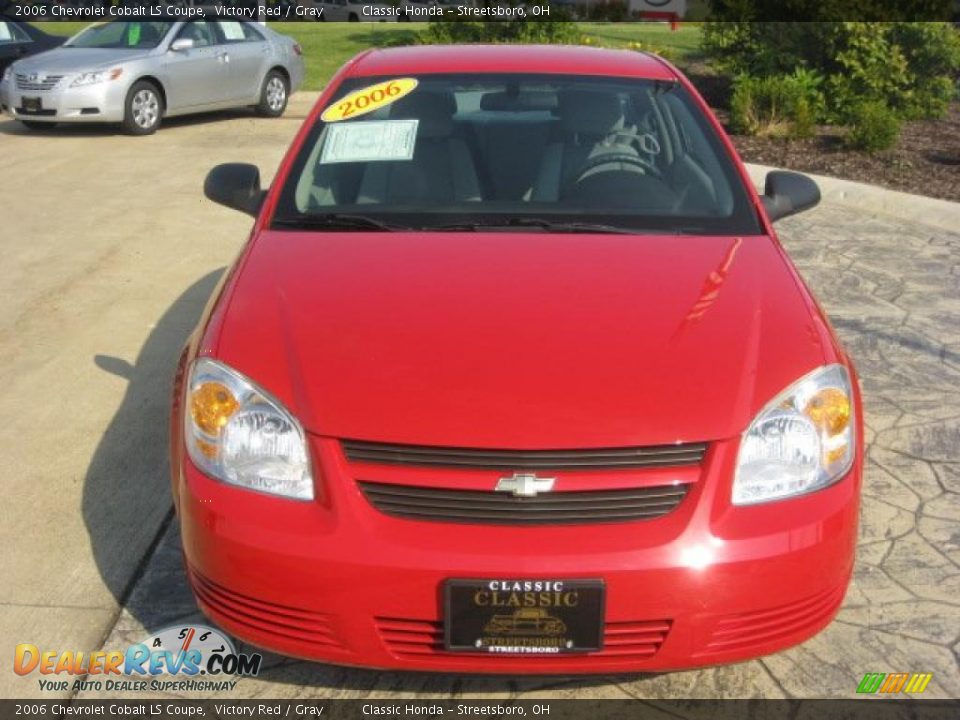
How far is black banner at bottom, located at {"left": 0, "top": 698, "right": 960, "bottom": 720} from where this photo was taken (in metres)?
3.12

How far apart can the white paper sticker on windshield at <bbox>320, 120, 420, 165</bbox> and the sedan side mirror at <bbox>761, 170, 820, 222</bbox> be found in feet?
4.48

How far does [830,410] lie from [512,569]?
3.13 feet

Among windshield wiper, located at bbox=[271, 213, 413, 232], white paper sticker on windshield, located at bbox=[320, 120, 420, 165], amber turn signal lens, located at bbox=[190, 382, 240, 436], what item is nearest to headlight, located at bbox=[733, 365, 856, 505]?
amber turn signal lens, located at bbox=[190, 382, 240, 436]

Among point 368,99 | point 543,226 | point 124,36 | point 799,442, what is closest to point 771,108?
point 124,36

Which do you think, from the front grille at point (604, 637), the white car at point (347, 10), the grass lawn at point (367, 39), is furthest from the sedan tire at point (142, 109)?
the white car at point (347, 10)

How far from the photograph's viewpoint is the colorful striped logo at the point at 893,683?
3.23m

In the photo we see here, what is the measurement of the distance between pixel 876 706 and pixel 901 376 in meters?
2.73

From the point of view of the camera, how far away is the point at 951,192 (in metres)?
9.53

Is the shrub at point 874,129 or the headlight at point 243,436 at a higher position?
the headlight at point 243,436

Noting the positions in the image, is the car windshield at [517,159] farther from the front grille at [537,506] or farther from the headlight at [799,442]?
the front grille at [537,506]

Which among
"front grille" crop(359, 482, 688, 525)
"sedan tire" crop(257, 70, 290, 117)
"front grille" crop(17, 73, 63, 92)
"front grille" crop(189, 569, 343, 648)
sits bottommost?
"sedan tire" crop(257, 70, 290, 117)

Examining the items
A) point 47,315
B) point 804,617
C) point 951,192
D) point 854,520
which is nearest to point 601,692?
point 804,617

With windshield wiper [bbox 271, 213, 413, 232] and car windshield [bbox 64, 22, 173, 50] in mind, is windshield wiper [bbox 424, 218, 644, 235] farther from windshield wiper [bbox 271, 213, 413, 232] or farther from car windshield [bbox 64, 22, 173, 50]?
car windshield [bbox 64, 22, 173, 50]

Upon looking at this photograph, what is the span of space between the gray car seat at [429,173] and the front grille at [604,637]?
170cm
